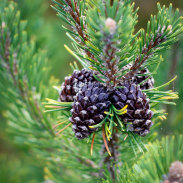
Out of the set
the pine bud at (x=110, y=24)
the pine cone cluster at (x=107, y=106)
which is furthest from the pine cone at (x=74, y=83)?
the pine bud at (x=110, y=24)

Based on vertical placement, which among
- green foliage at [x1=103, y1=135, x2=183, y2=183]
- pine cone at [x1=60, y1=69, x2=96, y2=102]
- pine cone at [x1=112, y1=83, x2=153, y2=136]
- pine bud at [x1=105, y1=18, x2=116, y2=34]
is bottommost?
green foliage at [x1=103, y1=135, x2=183, y2=183]

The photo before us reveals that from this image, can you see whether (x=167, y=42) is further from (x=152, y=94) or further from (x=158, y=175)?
(x=158, y=175)

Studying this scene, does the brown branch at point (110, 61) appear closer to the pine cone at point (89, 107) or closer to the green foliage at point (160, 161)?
the pine cone at point (89, 107)

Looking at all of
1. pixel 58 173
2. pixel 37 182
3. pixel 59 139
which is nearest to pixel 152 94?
pixel 59 139

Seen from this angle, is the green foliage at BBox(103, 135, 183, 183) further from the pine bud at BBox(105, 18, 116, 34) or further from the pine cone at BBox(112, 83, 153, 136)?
the pine bud at BBox(105, 18, 116, 34)

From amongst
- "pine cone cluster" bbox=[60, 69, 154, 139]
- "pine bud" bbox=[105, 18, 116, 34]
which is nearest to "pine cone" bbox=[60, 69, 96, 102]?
"pine cone cluster" bbox=[60, 69, 154, 139]

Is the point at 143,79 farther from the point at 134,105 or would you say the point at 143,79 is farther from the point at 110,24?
the point at 110,24
